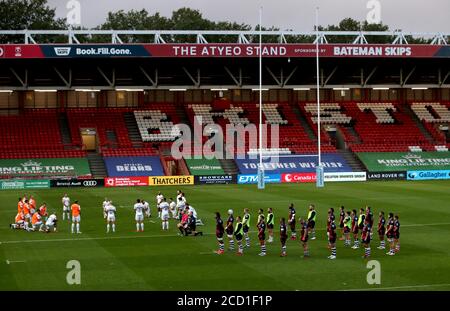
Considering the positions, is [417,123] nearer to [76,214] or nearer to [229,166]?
[229,166]

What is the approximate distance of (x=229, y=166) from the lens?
67875 millimetres

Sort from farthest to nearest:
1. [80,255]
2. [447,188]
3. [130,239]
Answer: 1. [447,188]
2. [130,239]
3. [80,255]

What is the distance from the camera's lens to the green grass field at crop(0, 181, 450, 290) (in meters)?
23.5

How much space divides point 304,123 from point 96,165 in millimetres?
23001

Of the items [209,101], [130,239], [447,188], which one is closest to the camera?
[130,239]

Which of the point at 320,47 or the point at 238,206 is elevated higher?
the point at 320,47

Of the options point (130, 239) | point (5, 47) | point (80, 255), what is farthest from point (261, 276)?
point (5, 47)

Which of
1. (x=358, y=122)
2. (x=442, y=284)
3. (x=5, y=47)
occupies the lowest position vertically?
(x=442, y=284)

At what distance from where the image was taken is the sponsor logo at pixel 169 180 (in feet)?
207

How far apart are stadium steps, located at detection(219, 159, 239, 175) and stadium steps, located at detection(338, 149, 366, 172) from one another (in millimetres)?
10647

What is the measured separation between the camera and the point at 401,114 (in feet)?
266

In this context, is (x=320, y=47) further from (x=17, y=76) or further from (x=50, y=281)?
(x=50, y=281)

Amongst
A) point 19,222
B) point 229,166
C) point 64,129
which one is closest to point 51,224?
point 19,222

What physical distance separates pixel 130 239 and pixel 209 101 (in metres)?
48.7
